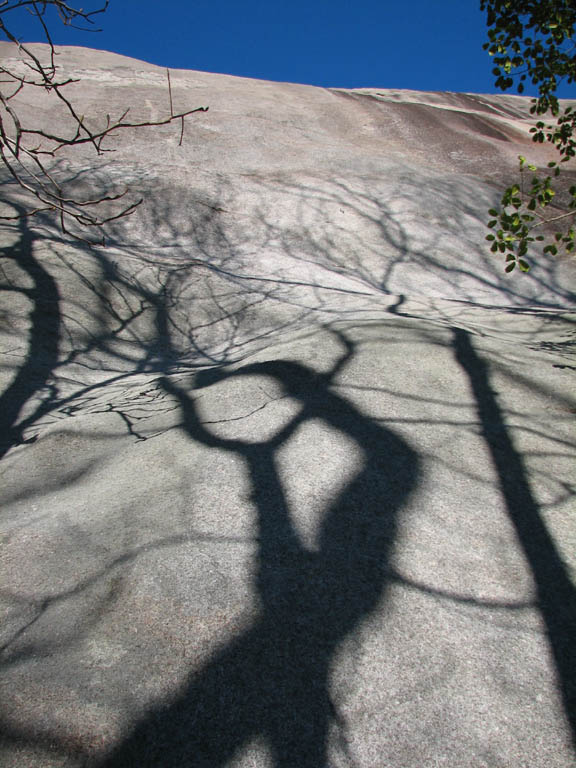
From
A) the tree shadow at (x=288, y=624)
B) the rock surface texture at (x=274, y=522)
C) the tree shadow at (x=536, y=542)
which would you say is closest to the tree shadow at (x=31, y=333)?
the rock surface texture at (x=274, y=522)

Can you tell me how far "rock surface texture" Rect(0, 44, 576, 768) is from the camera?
1.67 metres

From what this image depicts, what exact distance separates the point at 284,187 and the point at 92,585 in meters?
7.83

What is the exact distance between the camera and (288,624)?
1.93 m

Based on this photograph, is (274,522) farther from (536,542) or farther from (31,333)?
(31,333)

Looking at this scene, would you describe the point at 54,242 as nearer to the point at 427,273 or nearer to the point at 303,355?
the point at 303,355

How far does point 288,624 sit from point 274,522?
514mm

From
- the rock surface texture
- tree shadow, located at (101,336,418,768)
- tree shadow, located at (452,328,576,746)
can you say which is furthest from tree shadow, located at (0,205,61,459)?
tree shadow, located at (452,328,576,746)

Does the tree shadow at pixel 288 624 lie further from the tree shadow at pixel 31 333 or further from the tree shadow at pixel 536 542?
the tree shadow at pixel 31 333

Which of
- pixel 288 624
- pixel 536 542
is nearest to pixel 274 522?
pixel 288 624

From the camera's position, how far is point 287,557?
2.20 meters

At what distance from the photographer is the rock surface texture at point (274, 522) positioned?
167 centimetres

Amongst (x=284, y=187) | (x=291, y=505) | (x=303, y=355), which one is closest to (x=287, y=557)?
(x=291, y=505)

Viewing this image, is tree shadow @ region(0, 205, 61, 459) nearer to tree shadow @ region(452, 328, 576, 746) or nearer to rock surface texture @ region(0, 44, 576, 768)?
→ rock surface texture @ region(0, 44, 576, 768)

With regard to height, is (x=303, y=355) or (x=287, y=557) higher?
(x=303, y=355)
